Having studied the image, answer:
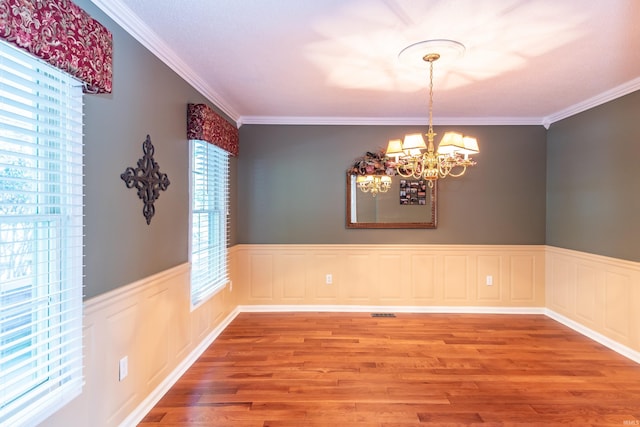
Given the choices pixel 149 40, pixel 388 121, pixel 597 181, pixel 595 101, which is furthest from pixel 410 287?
pixel 149 40

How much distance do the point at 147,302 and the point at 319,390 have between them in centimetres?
141

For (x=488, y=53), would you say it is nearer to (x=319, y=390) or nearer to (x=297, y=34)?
(x=297, y=34)

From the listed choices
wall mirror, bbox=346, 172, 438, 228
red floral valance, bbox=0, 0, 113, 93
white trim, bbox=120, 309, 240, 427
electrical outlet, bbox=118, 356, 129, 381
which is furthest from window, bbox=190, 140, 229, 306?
wall mirror, bbox=346, 172, 438, 228

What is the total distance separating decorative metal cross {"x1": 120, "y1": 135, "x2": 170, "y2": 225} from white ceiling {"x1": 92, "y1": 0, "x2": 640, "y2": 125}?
76cm

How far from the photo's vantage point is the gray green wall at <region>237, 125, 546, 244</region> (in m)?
4.36

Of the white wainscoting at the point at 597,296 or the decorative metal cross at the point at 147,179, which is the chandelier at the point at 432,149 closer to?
the decorative metal cross at the point at 147,179

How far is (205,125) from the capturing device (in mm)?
2982

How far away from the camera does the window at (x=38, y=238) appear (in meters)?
1.37

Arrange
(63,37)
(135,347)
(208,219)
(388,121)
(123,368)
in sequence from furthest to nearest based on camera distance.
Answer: (388,121) < (208,219) < (135,347) < (123,368) < (63,37)

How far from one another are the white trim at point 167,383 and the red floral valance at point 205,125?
1936 millimetres

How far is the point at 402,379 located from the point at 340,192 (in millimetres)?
2400

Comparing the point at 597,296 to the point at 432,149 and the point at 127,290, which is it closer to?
the point at 432,149

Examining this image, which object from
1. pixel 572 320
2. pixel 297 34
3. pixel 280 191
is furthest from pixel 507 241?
pixel 297 34

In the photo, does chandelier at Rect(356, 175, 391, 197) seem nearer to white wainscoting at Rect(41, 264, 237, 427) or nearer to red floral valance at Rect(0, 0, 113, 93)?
white wainscoting at Rect(41, 264, 237, 427)
